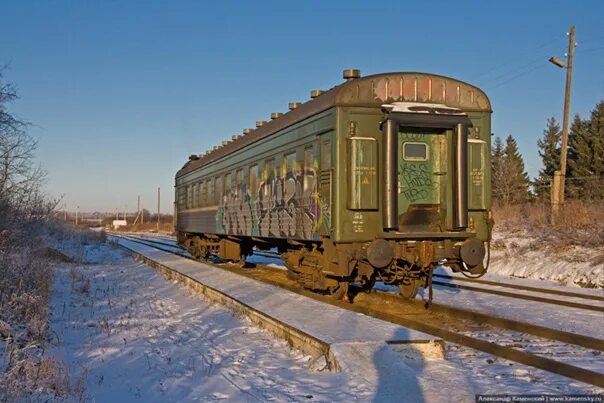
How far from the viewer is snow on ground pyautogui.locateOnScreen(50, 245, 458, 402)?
19.6 ft

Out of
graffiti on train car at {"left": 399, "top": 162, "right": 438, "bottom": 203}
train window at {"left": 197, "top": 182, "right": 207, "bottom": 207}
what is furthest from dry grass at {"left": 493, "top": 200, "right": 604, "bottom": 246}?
train window at {"left": 197, "top": 182, "right": 207, "bottom": 207}

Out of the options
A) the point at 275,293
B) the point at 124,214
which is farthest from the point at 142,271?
the point at 124,214

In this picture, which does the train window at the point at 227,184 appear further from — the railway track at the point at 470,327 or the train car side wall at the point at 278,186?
the railway track at the point at 470,327

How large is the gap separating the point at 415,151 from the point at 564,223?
1254 centimetres

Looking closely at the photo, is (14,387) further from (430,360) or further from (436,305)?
(436,305)

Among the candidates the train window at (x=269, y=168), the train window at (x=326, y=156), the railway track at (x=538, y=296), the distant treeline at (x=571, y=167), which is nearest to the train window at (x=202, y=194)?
the train window at (x=269, y=168)

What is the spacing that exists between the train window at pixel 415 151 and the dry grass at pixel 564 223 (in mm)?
9637

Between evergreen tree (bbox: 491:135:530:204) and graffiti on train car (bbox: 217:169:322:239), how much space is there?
3408 centimetres

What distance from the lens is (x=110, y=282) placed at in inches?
699

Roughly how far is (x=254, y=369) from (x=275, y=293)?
18.2 feet

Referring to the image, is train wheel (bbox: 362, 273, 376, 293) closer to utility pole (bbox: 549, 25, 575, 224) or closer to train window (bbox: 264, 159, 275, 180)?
train window (bbox: 264, 159, 275, 180)

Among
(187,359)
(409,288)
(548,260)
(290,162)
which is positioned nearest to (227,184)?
(290,162)

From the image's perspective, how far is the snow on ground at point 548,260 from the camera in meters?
15.7

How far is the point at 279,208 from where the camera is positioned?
42.1 feet
